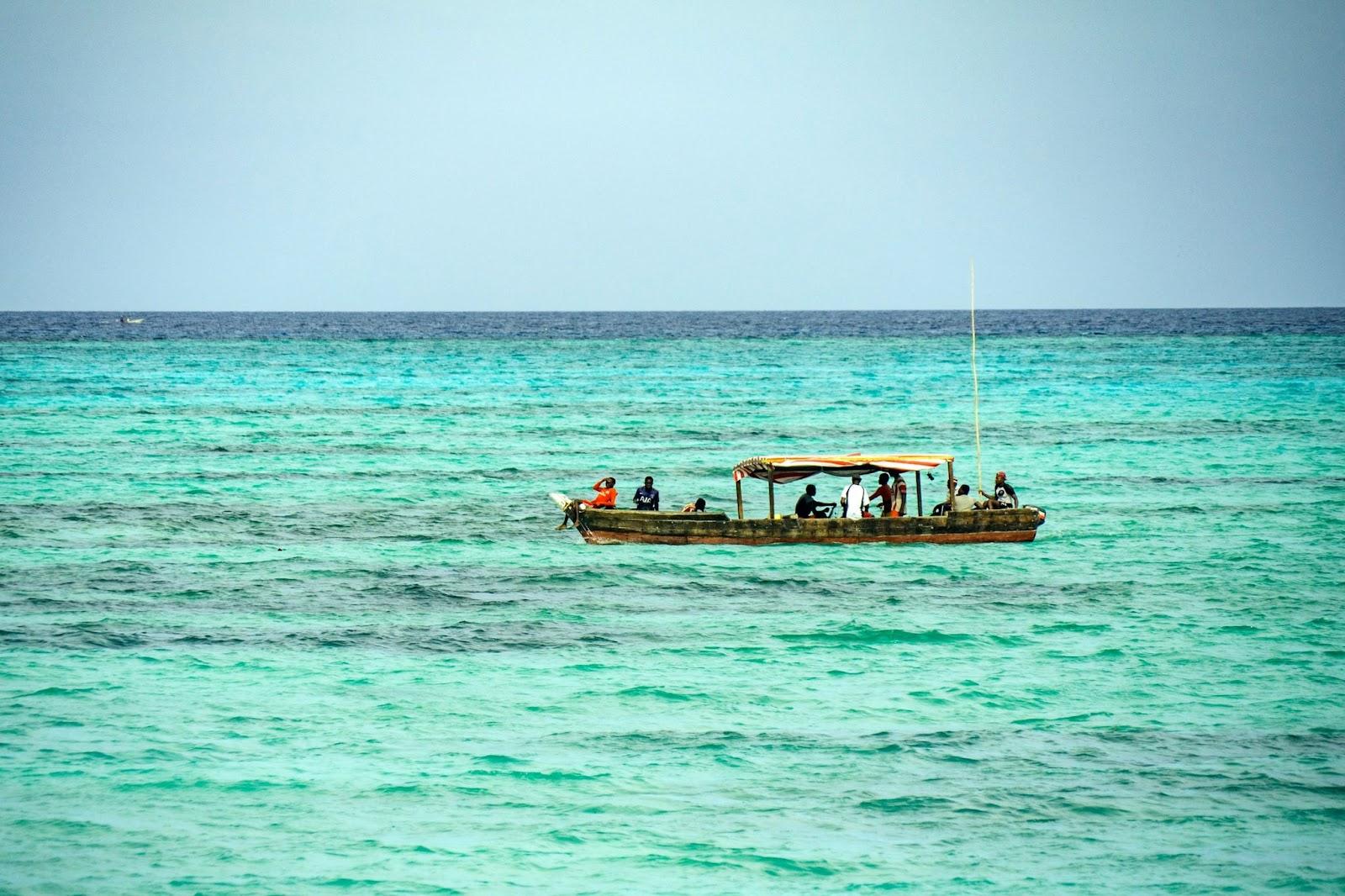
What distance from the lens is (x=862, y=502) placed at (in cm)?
2325

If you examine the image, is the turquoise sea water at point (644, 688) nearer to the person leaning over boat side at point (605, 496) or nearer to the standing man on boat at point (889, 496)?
the standing man on boat at point (889, 496)

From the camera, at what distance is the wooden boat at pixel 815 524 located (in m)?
22.9

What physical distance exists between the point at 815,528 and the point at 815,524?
0.08m

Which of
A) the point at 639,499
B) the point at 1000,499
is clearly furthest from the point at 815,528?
the point at 1000,499

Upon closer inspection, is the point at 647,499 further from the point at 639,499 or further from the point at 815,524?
the point at 815,524

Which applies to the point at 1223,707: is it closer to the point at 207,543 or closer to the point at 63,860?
the point at 63,860

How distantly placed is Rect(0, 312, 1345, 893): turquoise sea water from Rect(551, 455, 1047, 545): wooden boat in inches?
15.0

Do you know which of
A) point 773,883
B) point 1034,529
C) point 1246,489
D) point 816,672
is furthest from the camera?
point 1246,489

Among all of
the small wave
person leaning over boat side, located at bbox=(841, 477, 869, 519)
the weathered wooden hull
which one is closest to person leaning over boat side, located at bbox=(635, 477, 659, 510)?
the weathered wooden hull

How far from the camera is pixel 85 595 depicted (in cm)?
1930

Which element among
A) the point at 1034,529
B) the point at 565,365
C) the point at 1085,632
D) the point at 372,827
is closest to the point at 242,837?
the point at 372,827

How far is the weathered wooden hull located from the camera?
22969 mm

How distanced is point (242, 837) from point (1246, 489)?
25.7 metres

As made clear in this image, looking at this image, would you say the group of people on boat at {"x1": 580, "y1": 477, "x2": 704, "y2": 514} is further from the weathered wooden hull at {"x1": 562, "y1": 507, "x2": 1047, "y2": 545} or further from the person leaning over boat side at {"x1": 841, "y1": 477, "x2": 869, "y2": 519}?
the person leaning over boat side at {"x1": 841, "y1": 477, "x2": 869, "y2": 519}
